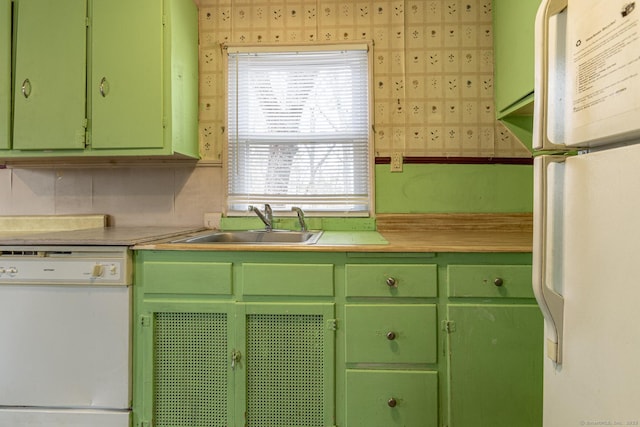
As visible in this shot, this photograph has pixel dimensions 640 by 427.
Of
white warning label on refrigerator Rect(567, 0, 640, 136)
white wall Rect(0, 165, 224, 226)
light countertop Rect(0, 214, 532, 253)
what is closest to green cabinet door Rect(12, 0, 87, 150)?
white wall Rect(0, 165, 224, 226)

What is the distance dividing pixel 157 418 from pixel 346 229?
131cm

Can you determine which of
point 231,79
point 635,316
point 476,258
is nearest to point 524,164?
point 476,258

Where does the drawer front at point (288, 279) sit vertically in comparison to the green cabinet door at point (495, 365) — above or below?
above

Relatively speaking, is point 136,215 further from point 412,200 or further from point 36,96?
point 412,200

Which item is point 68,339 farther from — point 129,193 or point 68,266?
point 129,193

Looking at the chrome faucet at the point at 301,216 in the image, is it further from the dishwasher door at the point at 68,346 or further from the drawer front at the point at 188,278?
the dishwasher door at the point at 68,346

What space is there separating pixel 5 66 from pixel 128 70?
667mm

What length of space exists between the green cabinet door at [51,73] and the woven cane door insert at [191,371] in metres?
1.14

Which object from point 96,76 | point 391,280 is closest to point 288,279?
point 391,280

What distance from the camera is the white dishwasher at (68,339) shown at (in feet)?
4.72

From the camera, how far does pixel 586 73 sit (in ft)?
2.45

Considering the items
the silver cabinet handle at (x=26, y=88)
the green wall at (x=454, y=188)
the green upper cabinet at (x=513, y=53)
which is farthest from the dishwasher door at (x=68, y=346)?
the green upper cabinet at (x=513, y=53)

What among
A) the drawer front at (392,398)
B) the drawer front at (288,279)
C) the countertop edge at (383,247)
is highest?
the countertop edge at (383,247)

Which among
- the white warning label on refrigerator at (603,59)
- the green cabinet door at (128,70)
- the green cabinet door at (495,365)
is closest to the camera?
the white warning label on refrigerator at (603,59)
